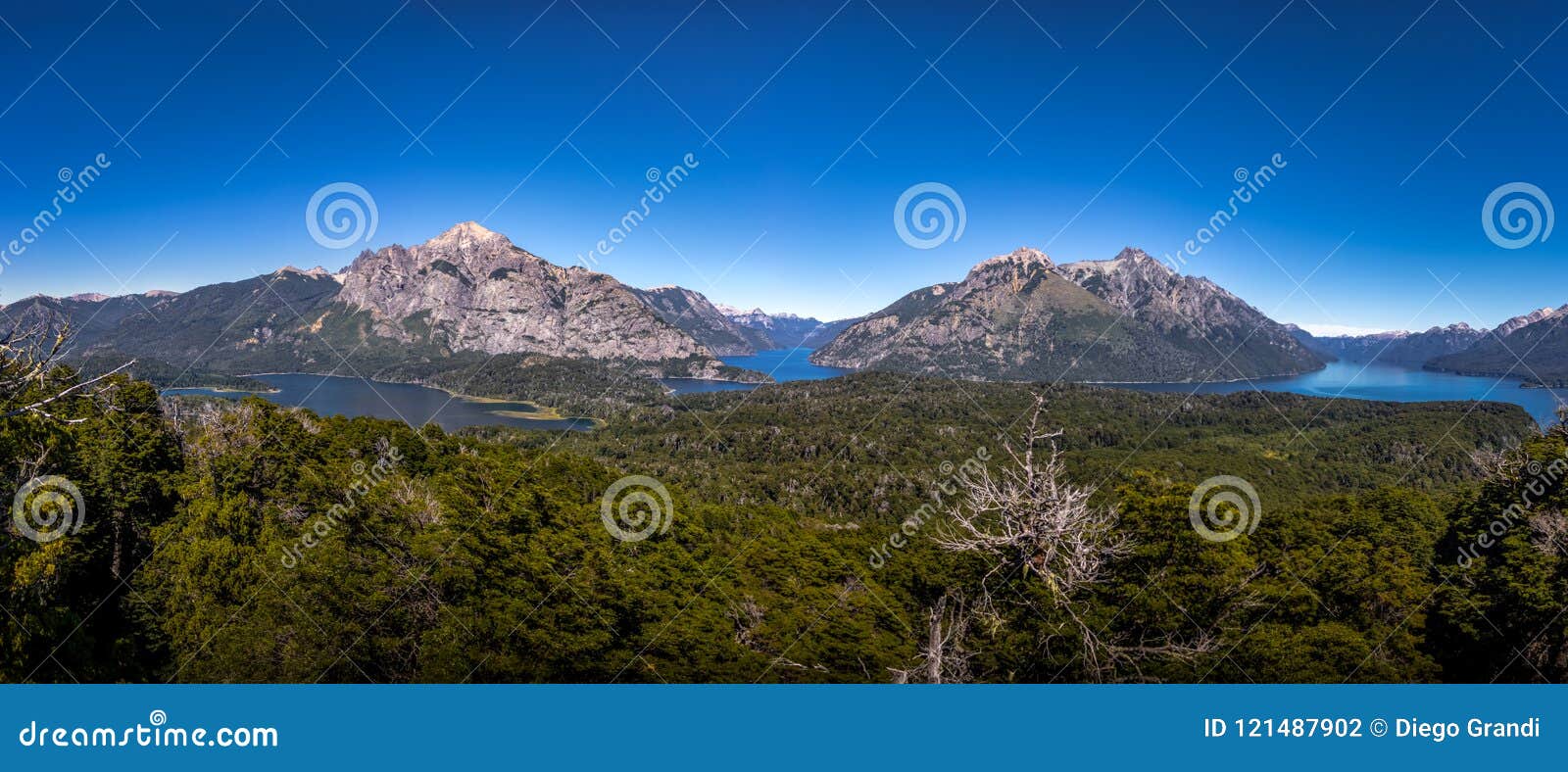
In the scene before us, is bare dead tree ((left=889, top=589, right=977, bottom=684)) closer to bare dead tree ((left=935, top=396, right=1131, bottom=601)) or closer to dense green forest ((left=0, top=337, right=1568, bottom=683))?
dense green forest ((left=0, top=337, right=1568, bottom=683))

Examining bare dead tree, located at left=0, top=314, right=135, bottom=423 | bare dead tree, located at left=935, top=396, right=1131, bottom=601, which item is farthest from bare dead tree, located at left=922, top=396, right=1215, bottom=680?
bare dead tree, located at left=0, top=314, right=135, bottom=423

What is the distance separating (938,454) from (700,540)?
10229 centimetres

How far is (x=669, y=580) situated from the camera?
24.8 meters

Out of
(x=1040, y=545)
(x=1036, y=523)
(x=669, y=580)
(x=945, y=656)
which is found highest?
(x=1036, y=523)

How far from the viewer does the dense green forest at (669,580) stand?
1444cm

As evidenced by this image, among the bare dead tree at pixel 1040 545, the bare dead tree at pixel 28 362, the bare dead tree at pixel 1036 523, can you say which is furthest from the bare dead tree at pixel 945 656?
the bare dead tree at pixel 28 362

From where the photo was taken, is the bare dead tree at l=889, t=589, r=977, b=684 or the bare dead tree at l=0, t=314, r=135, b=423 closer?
the bare dead tree at l=0, t=314, r=135, b=423

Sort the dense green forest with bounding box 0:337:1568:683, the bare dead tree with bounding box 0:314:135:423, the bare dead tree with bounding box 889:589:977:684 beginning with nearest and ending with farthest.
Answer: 1. the bare dead tree with bounding box 0:314:135:423
2. the bare dead tree with bounding box 889:589:977:684
3. the dense green forest with bounding box 0:337:1568:683

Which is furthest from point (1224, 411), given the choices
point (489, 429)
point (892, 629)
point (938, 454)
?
point (892, 629)

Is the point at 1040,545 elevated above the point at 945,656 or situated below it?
above

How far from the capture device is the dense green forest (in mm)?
14438

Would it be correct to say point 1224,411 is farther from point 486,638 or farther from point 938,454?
point 486,638

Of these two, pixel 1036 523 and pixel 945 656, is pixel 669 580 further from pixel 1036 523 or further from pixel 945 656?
pixel 1036 523

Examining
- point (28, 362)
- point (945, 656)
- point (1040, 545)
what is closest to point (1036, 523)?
point (1040, 545)
